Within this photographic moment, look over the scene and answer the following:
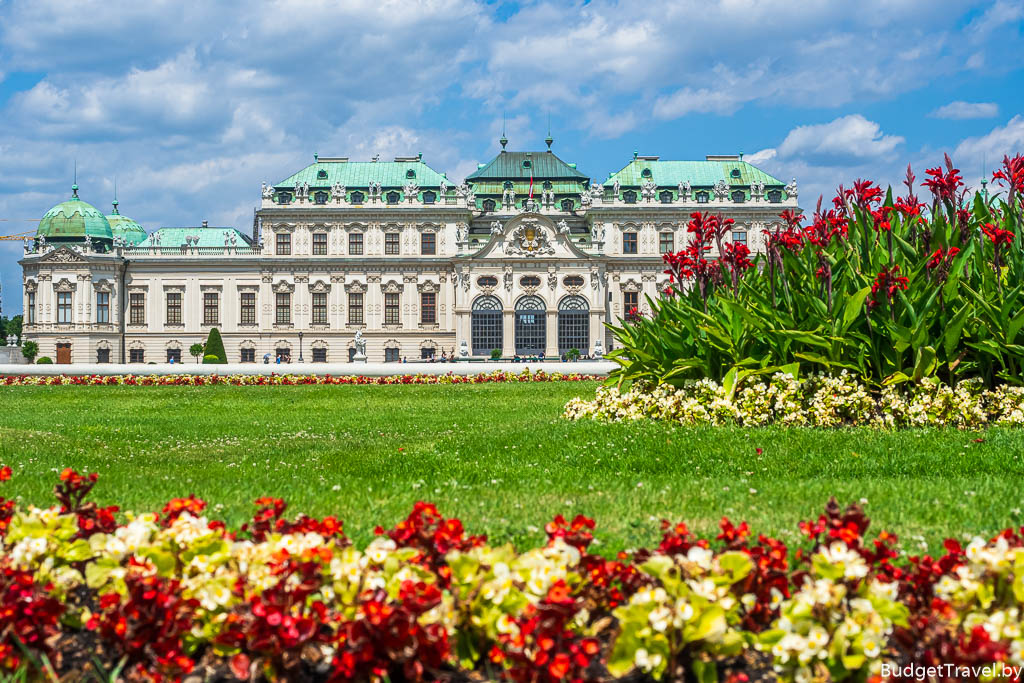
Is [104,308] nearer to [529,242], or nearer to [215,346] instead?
[215,346]

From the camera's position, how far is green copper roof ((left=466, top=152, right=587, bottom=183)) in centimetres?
6525

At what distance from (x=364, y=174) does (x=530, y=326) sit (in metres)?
15.7

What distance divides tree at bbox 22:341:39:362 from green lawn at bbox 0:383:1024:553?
150ft

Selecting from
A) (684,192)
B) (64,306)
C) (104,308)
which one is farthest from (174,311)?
(684,192)

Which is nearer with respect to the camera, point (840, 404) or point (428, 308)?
point (840, 404)

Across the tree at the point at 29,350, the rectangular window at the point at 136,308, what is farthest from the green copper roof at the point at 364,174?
the tree at the point at 29,350

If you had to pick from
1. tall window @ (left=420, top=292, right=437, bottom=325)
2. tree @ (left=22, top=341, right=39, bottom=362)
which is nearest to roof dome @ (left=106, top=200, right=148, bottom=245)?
tree @ (left=22, top=341, right=39, bottom=362)

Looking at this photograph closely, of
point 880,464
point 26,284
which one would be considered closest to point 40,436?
point 880,464

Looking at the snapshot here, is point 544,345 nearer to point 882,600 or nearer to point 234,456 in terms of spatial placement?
point 234,456

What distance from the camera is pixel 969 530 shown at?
6.29m

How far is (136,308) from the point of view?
6028cm

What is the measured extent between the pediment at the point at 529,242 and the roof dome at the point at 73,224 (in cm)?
2568

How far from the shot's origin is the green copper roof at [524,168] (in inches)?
2569

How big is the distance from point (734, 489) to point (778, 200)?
56408mm
